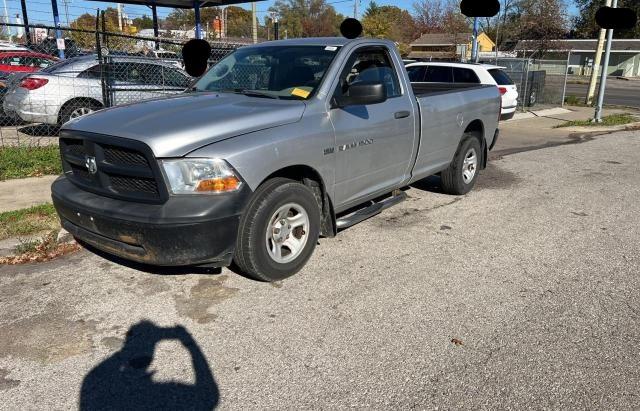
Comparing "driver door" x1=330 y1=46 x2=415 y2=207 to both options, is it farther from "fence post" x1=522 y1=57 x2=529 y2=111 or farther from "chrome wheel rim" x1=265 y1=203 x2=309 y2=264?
"fence post" x1=522 y1=57 x2=529 y2=111

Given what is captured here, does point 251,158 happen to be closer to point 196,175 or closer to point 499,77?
point 196,175

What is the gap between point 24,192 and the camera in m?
6.52

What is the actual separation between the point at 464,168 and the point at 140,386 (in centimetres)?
513

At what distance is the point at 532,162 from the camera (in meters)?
9.45

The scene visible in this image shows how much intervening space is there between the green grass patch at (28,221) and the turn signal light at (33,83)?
197 inches

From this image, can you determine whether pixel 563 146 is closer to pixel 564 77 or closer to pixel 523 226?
pixel 523 226

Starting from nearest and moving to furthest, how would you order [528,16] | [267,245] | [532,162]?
[267,245], [532,162], [528,16]

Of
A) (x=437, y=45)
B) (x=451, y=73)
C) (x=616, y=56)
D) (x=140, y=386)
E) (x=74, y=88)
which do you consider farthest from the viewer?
(x=616, y=56)

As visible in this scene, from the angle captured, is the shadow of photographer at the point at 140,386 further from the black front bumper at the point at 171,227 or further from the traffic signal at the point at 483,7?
the traffic signal at the point at 483,7

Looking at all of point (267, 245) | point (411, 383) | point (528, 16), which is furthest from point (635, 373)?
point (528, 16)

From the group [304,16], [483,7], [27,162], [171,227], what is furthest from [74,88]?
[304,16]

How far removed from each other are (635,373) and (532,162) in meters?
6.90

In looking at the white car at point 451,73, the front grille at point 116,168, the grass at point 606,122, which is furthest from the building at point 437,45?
the front grille at point 116,168

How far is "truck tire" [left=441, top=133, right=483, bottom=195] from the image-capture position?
21.9 feet
